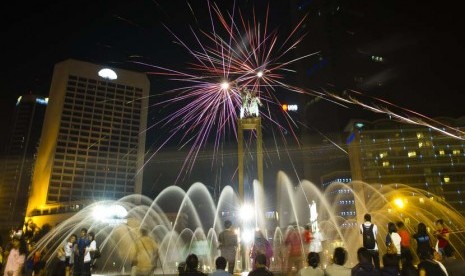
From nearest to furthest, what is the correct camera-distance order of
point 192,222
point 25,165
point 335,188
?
point 192,222, point 335,188, point 25,165

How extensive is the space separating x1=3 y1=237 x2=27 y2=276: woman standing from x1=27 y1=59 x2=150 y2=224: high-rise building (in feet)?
232

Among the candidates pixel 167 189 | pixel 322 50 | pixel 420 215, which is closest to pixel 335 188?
pixel 420 215

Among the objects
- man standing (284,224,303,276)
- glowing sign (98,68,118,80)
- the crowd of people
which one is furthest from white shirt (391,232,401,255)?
glowing sign (98,68,118,80)

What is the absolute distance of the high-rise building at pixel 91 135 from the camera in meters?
78.8

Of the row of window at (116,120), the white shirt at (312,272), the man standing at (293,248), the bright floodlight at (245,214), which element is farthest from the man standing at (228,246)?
the row of window at (116,120)

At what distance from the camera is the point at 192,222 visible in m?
67.7

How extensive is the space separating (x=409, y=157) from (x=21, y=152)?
131329mm

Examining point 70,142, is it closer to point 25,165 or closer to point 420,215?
point 25,165

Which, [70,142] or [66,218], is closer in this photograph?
[66,218]

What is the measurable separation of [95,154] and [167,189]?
67.6 ft

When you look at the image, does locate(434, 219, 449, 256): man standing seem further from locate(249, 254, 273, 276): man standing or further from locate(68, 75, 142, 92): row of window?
locate(68, 75, 142, 92): row of window

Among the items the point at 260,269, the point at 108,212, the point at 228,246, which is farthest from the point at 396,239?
the point at 108,212

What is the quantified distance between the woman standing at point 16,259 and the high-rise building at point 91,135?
7058 centimetres

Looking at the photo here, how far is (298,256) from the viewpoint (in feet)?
33.1
